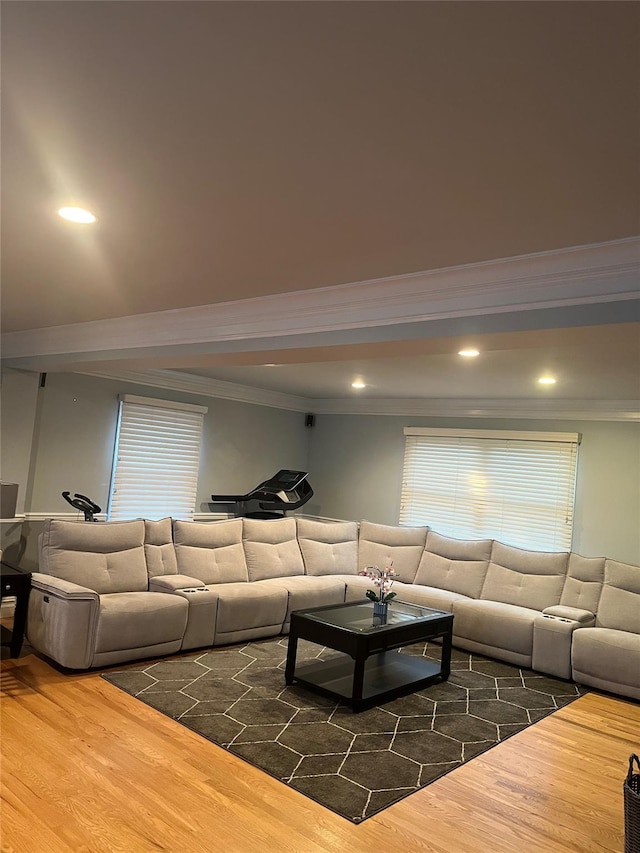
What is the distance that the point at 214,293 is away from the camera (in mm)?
3654

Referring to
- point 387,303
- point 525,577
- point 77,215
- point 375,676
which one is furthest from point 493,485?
point 77,215

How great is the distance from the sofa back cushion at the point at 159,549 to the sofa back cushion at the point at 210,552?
10 cm

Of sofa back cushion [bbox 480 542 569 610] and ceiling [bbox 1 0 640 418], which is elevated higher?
ceiling [bbox 1 0 640 418]

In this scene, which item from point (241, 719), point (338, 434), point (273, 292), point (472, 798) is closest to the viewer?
point (472, 798)

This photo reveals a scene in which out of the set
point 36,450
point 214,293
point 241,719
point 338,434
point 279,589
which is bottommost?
point 241,719

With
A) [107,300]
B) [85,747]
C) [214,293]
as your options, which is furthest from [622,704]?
[107,300]

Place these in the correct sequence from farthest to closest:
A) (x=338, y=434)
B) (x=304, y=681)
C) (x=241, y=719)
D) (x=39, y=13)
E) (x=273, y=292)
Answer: (x=338, y=434) < (x=304, y=681) < (x=241, y=719) < (x=273, y=292) < (x=39, y=13)

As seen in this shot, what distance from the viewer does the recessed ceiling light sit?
2553 millimetres

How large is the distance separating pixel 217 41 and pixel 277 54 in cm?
14

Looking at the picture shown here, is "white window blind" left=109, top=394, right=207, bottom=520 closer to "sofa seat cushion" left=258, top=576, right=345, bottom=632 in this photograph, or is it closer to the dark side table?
"sofa seat cushion" left=258, top=576, right=345, bottom=632

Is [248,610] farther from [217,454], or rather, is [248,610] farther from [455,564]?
[217,454]

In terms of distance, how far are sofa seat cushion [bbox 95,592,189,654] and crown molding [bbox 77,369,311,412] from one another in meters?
2.20

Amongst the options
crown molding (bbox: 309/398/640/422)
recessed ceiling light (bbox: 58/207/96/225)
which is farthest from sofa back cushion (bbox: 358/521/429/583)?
recessed ceiling light (bbox: 58/207/96/225)

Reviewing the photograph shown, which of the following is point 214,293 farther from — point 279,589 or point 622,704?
point 622,704
